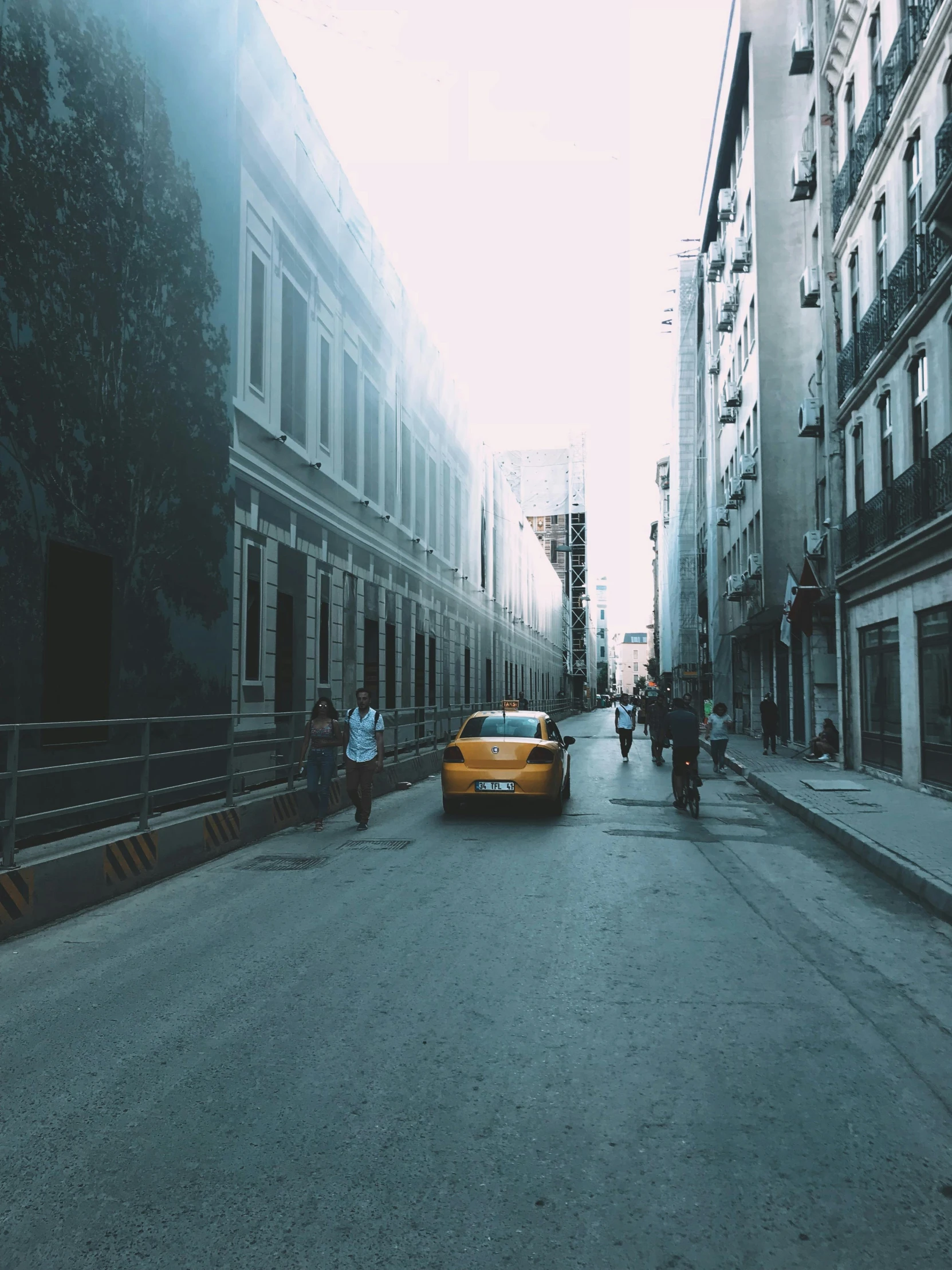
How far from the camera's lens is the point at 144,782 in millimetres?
8891

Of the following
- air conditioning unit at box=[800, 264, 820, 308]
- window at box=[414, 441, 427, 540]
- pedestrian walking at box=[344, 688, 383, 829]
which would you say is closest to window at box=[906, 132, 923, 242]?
air conditioning unit at box=[800, 264, 820, 308]

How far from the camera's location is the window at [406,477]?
26797 millimetres

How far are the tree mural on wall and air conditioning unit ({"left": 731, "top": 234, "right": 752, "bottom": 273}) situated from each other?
78.3 feet

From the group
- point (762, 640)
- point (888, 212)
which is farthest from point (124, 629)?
point (762, 640)

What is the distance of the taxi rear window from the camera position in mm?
14148

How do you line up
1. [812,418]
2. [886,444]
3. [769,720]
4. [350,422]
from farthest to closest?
[769,720]
[812,418]
[350,422]
[886,444]

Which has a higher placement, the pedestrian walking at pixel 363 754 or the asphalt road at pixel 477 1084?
the pedestrian walking at pixel 363 754

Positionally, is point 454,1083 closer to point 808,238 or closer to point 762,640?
point 808,238

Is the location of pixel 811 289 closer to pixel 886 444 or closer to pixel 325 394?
pixel 886 444

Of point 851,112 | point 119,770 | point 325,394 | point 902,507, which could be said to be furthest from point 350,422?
point 119,770

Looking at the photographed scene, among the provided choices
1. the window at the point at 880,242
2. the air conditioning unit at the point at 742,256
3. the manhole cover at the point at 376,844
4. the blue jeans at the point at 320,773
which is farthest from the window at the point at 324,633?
the air conditioning unit at the point at 742,256

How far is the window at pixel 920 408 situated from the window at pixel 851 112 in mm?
6902

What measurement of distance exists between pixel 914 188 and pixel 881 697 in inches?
362

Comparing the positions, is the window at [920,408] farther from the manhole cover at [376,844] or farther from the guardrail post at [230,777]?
the guardrail post at [230,777]
